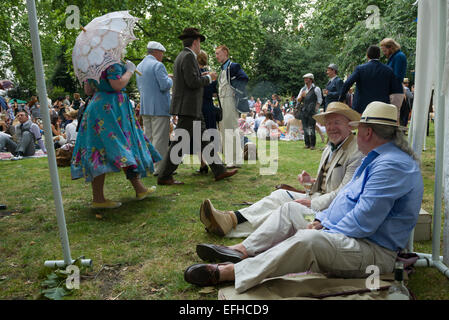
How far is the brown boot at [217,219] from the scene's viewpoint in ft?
11.6

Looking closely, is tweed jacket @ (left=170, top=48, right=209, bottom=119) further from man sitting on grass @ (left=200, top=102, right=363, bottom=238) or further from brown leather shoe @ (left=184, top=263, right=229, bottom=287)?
brown leather shoe @ (left=184, top=263, right=229, bottom=287)

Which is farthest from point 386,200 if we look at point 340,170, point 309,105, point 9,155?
point 9,155

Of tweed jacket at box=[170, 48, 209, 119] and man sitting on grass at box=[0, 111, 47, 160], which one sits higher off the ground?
tweed jacket at box=[170, 48, 209, 119]

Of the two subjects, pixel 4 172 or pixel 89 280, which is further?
pixel 4 172

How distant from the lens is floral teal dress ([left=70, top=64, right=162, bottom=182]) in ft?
14.0

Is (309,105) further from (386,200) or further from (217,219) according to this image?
(386,200)

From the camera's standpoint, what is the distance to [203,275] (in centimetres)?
265

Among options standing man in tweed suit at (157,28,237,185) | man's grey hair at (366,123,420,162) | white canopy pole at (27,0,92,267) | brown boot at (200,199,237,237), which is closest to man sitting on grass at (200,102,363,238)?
brown boot at (200,199,237,237)

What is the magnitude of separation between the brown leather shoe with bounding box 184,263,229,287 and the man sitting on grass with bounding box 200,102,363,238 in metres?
0.88

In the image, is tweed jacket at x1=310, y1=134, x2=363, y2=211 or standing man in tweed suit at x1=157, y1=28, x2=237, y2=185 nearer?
tweed jacket at x1=310, y1=134, x2=363, y2=211

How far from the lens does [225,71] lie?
704 cm

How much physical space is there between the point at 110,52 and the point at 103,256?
88.6 inches
